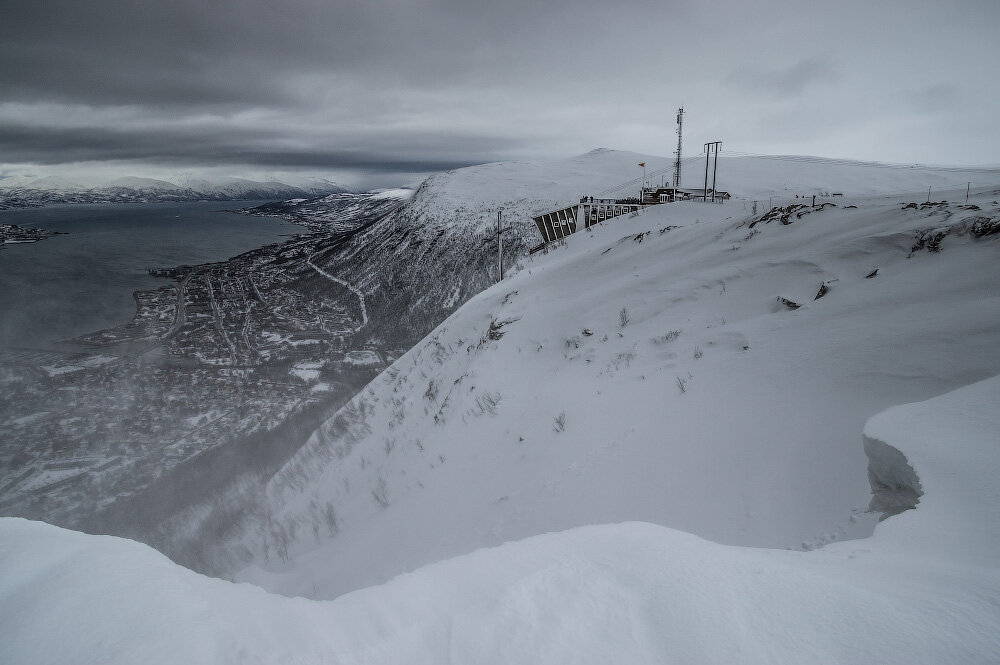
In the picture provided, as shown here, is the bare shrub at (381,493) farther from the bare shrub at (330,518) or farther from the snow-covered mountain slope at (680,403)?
the bare shrub at (330,518)

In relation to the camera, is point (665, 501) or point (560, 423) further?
point (560, 423)

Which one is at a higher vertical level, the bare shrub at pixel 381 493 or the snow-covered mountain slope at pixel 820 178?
the snow-covered mountain slope at pixel 820 178

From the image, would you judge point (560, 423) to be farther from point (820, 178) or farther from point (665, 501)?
point (820, 178)

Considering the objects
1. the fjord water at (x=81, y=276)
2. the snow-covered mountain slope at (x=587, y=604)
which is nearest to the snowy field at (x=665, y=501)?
the snow-covered mountain slope at (x=587, y=604)

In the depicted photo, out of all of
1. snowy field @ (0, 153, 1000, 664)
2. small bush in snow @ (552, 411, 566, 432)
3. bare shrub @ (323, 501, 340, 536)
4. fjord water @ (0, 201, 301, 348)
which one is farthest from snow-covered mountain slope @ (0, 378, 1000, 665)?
fjord water @ (0, 201, 301, 348)

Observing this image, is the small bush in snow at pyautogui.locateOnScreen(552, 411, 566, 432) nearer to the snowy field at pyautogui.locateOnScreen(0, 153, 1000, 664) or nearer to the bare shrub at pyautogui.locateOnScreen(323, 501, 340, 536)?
the snowy field at pyautogui.locateOnScreen(0, 153, 1000, 664)

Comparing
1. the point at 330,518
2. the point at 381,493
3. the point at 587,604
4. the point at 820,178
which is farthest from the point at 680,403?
the point at 820,178
